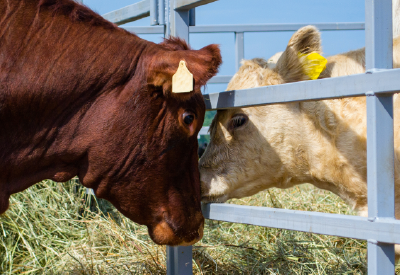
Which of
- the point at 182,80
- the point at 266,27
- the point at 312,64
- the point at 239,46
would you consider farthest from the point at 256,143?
the point at 266,27

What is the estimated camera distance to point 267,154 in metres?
2.40

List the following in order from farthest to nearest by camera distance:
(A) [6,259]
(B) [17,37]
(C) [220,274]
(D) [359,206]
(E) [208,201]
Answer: (A) [6,259] < (C) [220,274] < (D) [359,206] < (E) [208,201] < (B) [17,37]

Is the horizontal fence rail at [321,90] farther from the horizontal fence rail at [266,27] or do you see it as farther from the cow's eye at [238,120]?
the horizontal fence rail at [266,27]

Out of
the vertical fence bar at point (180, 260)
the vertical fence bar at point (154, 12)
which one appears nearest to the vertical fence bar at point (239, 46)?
the vertical fence bar at point (154, 12)

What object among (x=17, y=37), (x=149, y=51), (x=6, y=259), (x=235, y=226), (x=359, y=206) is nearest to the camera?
(x=17, y=37)

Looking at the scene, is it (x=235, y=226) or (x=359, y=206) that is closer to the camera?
(x=359, y=206)

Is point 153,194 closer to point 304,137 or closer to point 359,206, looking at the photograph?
point 304,137

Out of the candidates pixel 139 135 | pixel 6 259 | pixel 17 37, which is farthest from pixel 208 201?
pixel 6 259

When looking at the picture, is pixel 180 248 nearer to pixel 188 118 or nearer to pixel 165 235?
pixel 165 235

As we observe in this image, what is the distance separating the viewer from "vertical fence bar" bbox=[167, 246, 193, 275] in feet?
7.83

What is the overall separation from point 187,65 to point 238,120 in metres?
0.75

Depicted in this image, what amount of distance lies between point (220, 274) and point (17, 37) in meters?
2.03

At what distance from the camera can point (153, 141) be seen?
1853 mm

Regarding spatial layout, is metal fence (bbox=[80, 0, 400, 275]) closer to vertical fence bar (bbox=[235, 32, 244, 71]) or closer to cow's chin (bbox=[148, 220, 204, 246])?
cow's chin (bbox=[148, 220, 204, 246])
